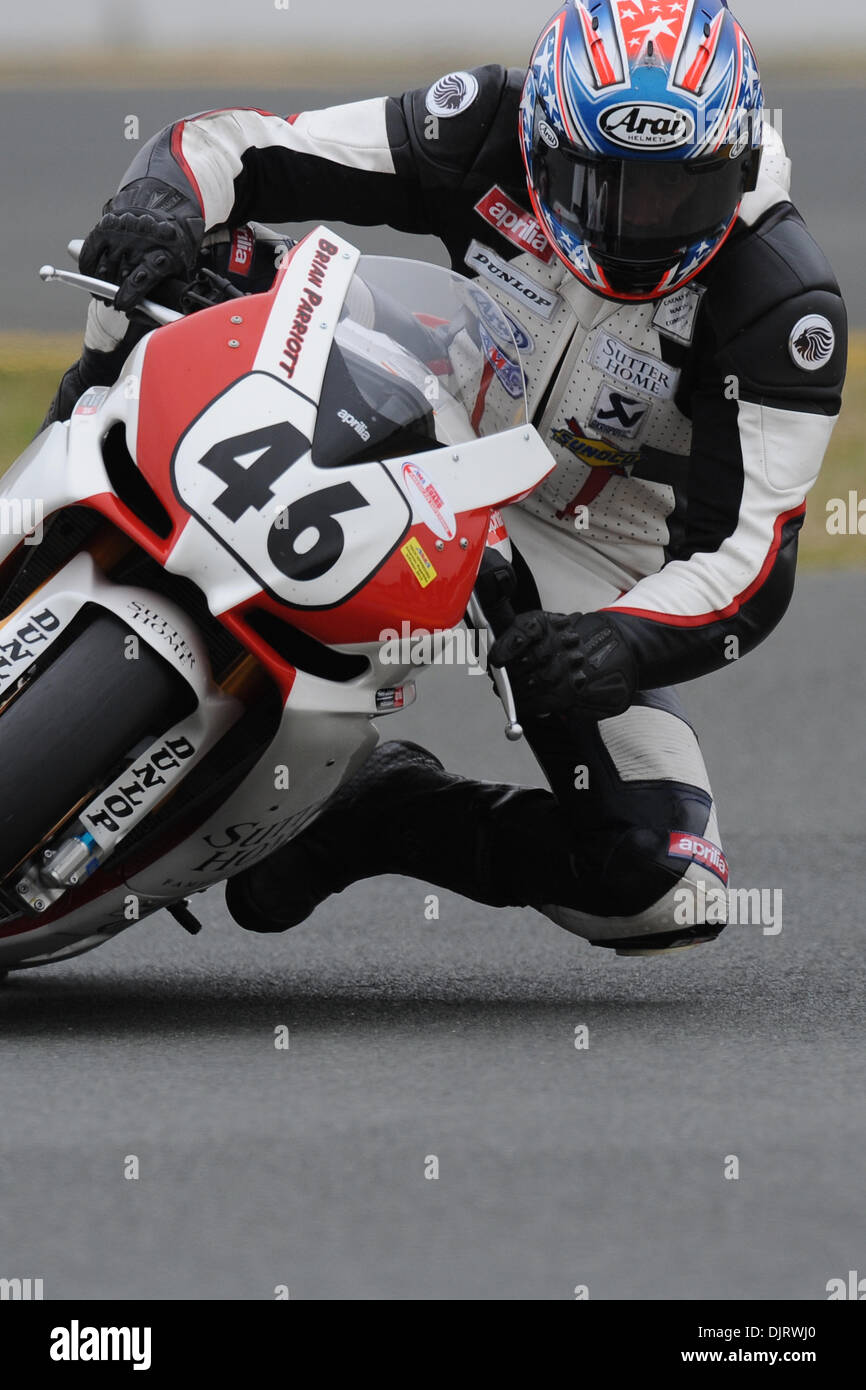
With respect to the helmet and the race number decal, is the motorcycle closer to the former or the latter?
the race number decal

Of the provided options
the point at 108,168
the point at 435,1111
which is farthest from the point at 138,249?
the point at 108,168

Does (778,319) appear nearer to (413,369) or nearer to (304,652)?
(413,369)

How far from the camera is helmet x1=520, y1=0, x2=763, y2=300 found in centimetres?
372

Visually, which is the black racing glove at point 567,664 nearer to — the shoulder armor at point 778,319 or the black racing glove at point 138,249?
the shoulder armor at point 778,319

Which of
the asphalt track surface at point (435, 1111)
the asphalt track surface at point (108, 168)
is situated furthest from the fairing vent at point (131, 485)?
the asphalt track surface at point (108, 168)

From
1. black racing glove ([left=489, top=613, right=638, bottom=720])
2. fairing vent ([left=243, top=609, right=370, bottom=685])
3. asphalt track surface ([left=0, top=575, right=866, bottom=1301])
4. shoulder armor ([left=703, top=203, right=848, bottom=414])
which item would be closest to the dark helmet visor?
shoulder armor ([left=703, top=203, right=848, bottom=414])

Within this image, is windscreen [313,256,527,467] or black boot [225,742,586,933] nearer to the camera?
windscreen [313,256,527,467]

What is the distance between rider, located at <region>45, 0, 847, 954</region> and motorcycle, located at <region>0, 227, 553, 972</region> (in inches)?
11.6

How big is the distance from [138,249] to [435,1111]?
1.44 metres

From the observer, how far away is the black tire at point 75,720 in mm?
3266

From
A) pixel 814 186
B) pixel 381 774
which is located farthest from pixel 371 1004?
pixel 814 186

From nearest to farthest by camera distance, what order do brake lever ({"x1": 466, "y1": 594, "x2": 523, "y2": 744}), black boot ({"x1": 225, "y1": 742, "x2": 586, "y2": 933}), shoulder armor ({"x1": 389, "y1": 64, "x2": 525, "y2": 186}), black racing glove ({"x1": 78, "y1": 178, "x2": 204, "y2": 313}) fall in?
brake lever ({"x1": 466, "y1": 594, "x2": 523, "y2": 744})
black racing glove ({"x1": 78, "y1": 178, "x2": 204, "y2": 313})
shoulder armor ({"x1": 389, "y1": 64, "x2": 525, "y2": 186})
black boot ({"x1": 225, "y1": 742, "x2": 586, "y2": 933})

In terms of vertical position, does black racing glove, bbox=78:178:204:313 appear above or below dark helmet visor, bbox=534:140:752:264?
below
